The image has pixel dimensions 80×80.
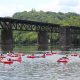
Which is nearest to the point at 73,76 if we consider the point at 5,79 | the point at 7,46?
the point at 5,79

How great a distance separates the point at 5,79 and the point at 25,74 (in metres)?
7.90

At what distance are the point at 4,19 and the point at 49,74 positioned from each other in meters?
120

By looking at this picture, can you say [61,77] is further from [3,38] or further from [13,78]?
[3,38]

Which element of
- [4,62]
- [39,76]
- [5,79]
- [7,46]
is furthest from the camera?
[7,46]

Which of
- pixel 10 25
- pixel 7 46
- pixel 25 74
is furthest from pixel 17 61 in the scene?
pixel 10 25

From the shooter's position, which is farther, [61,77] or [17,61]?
[17,61]

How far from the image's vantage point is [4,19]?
191 metres

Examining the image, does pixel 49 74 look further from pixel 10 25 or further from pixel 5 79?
pixel 10 25

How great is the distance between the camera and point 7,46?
18375 centimetres

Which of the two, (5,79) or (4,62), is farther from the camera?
(4,62)

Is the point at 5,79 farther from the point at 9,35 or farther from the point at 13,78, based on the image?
the point at 9,35

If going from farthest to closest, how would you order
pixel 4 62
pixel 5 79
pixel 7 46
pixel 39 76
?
pixel 7 46 < pixel 4 62 < pixel 39 76 < pixel 5 79

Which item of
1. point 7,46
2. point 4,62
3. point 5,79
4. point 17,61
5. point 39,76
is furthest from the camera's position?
point 7,46

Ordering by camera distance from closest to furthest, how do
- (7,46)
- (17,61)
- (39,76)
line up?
(39,76)
(17,61)
(7,46)
